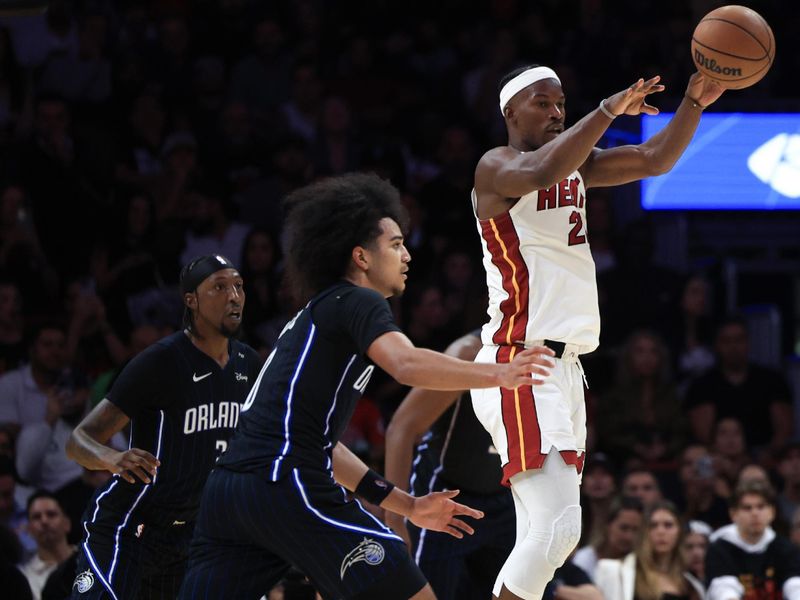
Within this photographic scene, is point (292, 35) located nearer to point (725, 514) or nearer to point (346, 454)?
point (725, 514)

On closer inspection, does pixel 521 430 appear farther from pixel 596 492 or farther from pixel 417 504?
pixel 596 492

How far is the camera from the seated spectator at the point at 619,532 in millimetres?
8289

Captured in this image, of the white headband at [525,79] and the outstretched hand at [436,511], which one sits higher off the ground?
the white headband at [525,79]

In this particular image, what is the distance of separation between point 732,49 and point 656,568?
12.5ft

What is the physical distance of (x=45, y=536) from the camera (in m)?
7.75

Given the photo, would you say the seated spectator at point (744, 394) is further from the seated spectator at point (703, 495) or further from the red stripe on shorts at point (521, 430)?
the red stripe on shorts at point (521, 430)

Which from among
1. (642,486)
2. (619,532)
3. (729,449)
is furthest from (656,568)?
(729,449)

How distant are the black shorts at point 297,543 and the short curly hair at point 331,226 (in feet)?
2.18

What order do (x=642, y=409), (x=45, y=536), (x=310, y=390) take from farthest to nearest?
(x=642, y=409) < (x=45, y=536) < (x=310, y=390)

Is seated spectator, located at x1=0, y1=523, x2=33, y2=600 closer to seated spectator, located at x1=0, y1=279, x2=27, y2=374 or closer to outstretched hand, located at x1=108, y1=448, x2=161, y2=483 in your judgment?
outstretched hand, located at x1=108, y1=448, x2=161, y2=483

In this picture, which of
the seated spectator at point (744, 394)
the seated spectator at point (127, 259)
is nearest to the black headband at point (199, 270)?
the seated spectator at point (127, 259)

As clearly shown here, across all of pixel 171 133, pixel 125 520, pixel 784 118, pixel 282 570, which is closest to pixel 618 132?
pixel 784 118

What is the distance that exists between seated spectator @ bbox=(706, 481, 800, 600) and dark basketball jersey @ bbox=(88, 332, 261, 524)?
3.62m

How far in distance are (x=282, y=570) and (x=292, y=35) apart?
8943 mm
